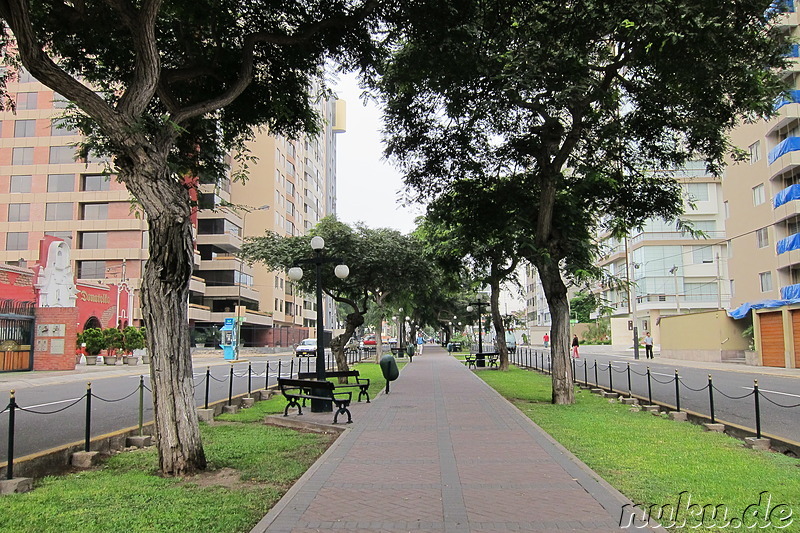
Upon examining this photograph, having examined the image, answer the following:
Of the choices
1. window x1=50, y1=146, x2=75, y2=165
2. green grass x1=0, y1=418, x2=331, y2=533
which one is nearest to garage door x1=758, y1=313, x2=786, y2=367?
green grass x1=0, y1=418, x2=331, y2=533

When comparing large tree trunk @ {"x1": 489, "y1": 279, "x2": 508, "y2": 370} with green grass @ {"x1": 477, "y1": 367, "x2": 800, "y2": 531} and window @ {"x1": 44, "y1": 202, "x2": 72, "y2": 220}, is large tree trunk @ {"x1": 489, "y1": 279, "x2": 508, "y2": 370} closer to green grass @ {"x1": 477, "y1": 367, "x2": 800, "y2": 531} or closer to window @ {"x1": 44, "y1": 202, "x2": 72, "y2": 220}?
green grass @ {"x1": 477, "y1": 367, "x2": 800, "y2": 531}

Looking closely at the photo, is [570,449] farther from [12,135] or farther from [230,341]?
[12,135]

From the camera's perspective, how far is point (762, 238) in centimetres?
4003

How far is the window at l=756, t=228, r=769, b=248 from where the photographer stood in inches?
1556

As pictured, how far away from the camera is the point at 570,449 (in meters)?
8.80

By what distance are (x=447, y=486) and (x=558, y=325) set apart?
9.23m

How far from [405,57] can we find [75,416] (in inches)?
393

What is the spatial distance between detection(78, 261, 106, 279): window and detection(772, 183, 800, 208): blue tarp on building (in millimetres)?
50962

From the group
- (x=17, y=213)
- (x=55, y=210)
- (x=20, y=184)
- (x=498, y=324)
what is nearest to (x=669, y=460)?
(x=498, y=324)

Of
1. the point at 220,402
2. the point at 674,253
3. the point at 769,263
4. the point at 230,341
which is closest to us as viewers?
the point at 220,402

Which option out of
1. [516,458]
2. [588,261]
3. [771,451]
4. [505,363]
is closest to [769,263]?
[505,363]

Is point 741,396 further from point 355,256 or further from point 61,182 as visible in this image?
point 61,182

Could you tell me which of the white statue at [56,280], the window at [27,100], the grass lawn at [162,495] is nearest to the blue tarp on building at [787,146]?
the grass lawn at [162,495]

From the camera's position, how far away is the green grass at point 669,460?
20.4ft
